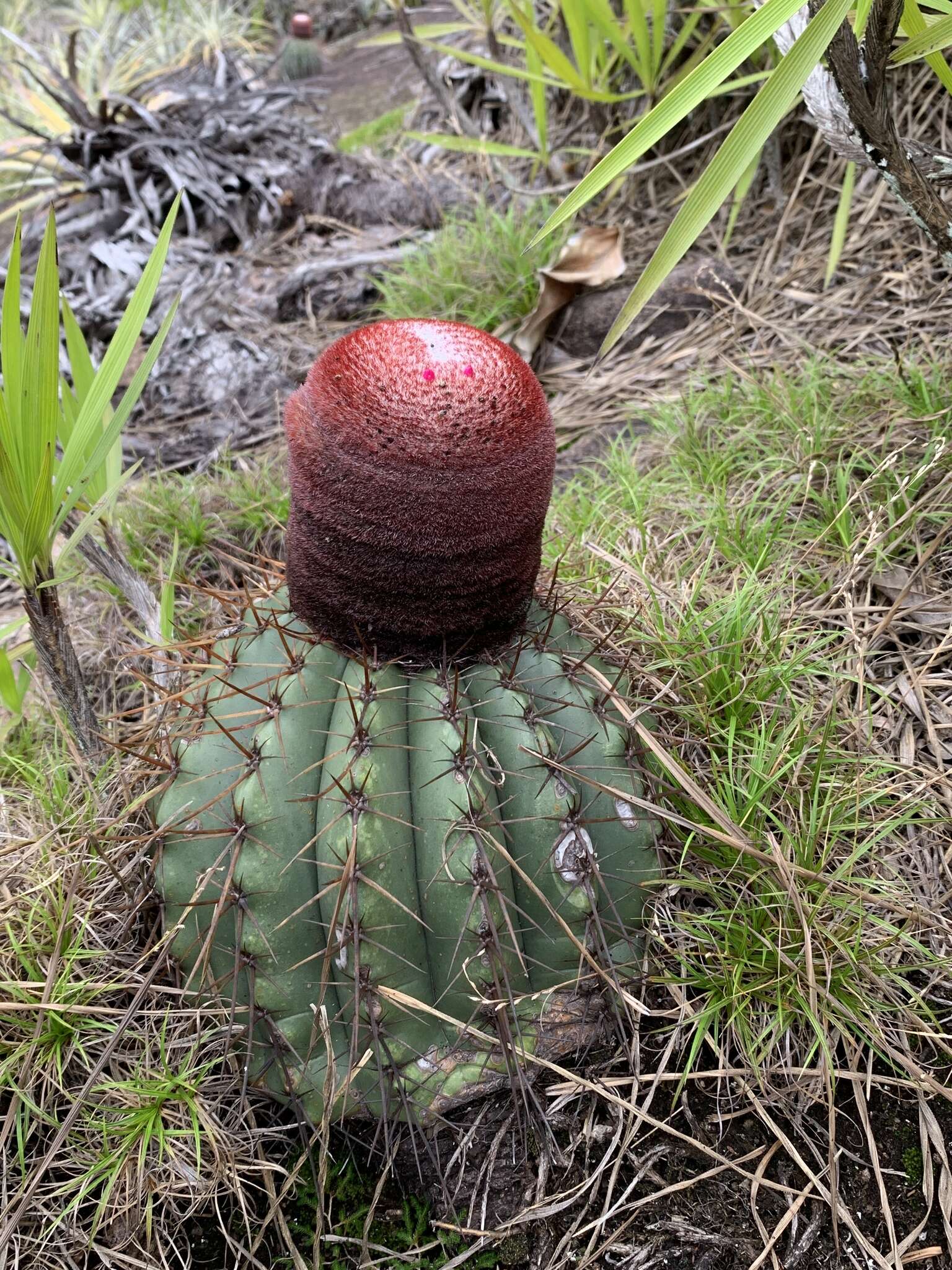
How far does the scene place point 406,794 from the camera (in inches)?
53.9

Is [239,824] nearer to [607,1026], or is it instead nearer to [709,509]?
[607,1026]

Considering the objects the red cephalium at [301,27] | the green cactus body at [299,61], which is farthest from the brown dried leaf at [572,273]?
the green cactus body at [299,61]

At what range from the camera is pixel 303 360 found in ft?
11.9

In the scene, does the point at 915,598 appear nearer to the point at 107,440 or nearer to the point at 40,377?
the point at 107,440

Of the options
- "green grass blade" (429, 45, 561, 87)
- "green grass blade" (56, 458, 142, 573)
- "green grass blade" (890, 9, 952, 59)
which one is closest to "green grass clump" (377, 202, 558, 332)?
"green grass blade" (429, 45, 561, 87)

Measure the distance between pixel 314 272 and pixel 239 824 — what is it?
3127 mm

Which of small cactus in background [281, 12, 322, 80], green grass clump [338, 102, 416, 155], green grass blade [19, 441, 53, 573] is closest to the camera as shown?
green grass blade [19, 441, 53, 573]

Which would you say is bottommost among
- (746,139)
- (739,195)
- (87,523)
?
(739,195)

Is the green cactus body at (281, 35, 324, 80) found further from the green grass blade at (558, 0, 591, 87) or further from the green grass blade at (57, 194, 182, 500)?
the green grass blade at (57, 194, 182, 500)

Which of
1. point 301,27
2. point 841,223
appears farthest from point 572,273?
point 301,27

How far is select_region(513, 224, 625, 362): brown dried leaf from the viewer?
323 centimetres

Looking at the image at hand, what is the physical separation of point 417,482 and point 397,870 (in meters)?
0.51

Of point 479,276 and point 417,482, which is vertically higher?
point 417,482

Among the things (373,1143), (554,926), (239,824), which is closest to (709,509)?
(554,926)
